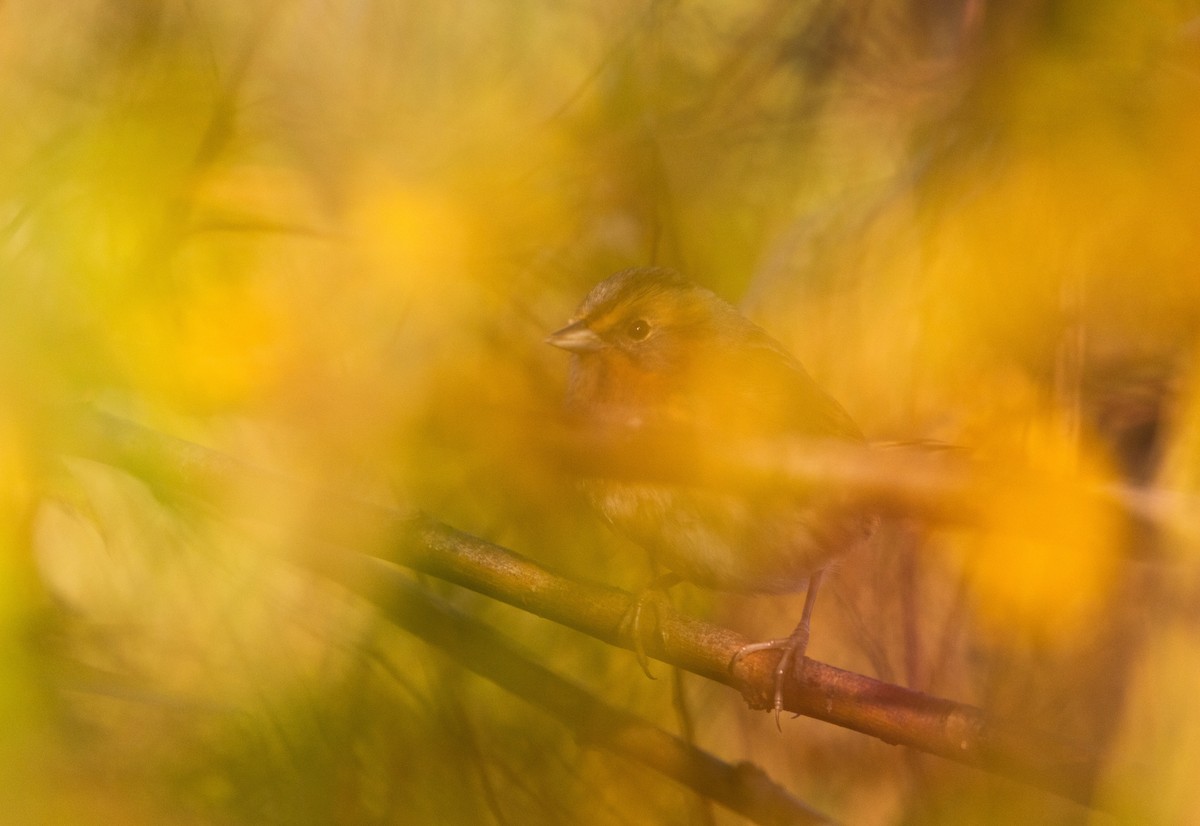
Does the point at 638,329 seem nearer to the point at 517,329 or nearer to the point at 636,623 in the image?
the point at 517,329

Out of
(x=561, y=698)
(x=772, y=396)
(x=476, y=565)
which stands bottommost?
(x=561, y=698)

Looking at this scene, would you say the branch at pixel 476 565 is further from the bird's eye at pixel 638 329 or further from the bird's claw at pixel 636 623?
the bird's eye at pixel 638 329

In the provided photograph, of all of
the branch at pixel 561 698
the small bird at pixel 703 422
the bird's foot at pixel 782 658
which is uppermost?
the small bird at pixel 703 422

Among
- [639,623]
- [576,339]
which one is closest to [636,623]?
[639,623]

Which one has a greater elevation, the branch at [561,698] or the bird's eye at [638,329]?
the bird's eye at [638,329]

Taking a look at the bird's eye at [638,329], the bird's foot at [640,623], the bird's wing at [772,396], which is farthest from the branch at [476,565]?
the bird's eye at [638,329]

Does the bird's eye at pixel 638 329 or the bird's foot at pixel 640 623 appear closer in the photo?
the bird's foot at pixel 640 623
